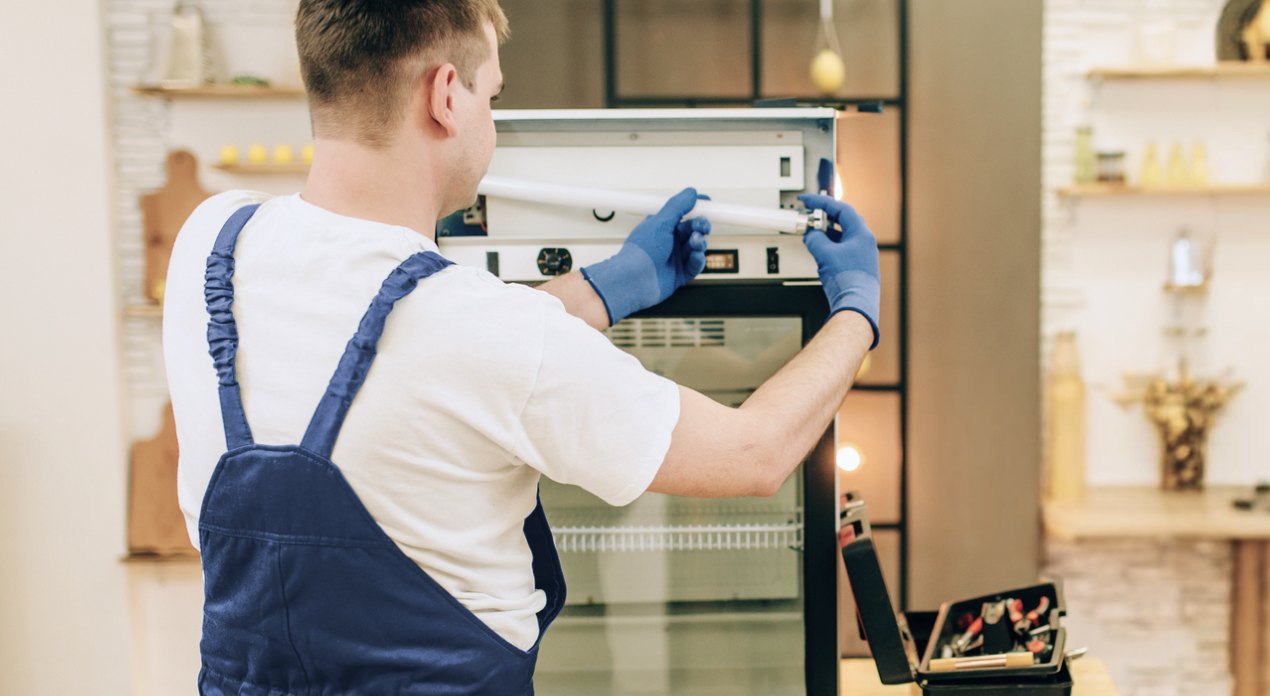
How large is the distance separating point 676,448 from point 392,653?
390 millimetres

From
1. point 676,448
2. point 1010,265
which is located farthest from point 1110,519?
point 676,448

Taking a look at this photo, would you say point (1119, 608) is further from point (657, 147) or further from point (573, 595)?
point (657, 147)

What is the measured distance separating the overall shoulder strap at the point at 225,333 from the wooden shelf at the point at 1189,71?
3.07m

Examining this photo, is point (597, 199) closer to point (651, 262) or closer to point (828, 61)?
point (651, 262)

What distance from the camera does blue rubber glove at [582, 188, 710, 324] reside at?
1417 millimetres

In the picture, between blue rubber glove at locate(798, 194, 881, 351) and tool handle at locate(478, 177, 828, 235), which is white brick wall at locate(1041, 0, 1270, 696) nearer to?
blue rubber glove at locate(798, 194, 881, 351)

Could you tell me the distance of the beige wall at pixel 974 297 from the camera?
3.17 m

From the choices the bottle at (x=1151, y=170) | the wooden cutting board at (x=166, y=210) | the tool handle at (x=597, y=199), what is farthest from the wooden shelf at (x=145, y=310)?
the bottle at (x=1151, y=170)

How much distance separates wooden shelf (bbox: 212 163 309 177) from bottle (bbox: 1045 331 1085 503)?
2741mm

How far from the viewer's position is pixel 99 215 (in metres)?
3.32

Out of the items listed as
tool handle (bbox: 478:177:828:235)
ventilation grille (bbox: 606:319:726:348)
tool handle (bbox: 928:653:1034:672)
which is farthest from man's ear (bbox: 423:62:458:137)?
tool handle (bbox: 928:653:1034:672)

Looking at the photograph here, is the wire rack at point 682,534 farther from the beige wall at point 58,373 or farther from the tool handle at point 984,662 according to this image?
the beige wall at point 58,373

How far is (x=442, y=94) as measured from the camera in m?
1.07

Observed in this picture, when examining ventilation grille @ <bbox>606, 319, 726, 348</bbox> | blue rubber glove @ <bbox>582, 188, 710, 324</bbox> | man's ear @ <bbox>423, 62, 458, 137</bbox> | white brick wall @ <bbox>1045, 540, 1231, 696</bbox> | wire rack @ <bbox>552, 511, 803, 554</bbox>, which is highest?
man's ear @ <bbox>423, 62, 458, 137</bbox>
